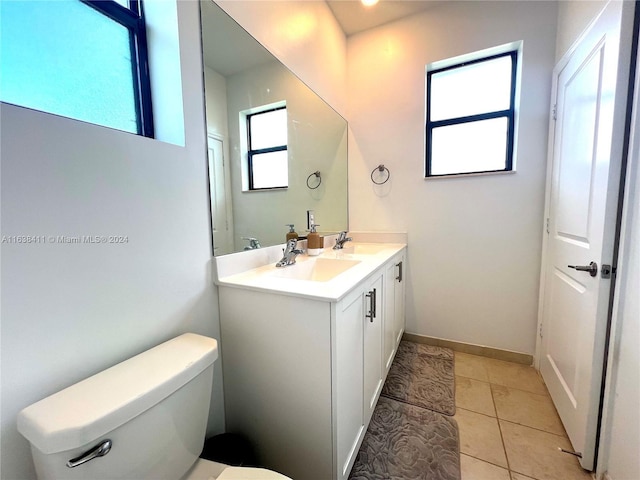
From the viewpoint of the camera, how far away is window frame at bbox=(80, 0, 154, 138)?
0.97 m

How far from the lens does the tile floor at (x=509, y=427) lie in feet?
3.86

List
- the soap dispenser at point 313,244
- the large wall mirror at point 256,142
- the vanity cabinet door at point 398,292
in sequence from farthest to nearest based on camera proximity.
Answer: the vanity cabinet door at point 398,292 → the soap dispenser at point 313,244 → the large wall mirror at point 256,142

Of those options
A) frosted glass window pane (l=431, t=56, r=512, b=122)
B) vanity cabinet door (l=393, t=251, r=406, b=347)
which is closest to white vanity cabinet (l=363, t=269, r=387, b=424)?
vanity cabinet door (l=393, t=251, r=406, b=347)

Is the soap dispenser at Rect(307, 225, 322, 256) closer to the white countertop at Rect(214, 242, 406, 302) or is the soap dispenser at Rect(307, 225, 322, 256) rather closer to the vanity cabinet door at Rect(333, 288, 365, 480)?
the white countertop at Rect(214, 242, 406, 302)

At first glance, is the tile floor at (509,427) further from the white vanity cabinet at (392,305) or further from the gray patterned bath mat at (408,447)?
the white vanity cabinet at (392,305)

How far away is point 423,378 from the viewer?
1.82 metres

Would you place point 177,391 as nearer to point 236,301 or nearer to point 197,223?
point 236,301

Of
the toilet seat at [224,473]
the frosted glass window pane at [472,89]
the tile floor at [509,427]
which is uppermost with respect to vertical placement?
the frosted glass window pane at [472,89]

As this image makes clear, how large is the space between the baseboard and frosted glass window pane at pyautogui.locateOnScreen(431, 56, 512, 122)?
188cm

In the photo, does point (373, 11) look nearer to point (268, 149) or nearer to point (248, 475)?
point (268, 149)

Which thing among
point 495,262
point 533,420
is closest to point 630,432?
point 533,420

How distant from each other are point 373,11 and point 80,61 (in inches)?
82.8

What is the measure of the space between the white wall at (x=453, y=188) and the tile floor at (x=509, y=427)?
0.33 m

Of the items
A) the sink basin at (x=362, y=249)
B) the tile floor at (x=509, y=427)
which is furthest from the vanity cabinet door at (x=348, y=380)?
the sink basin at (x=362, y=249)
